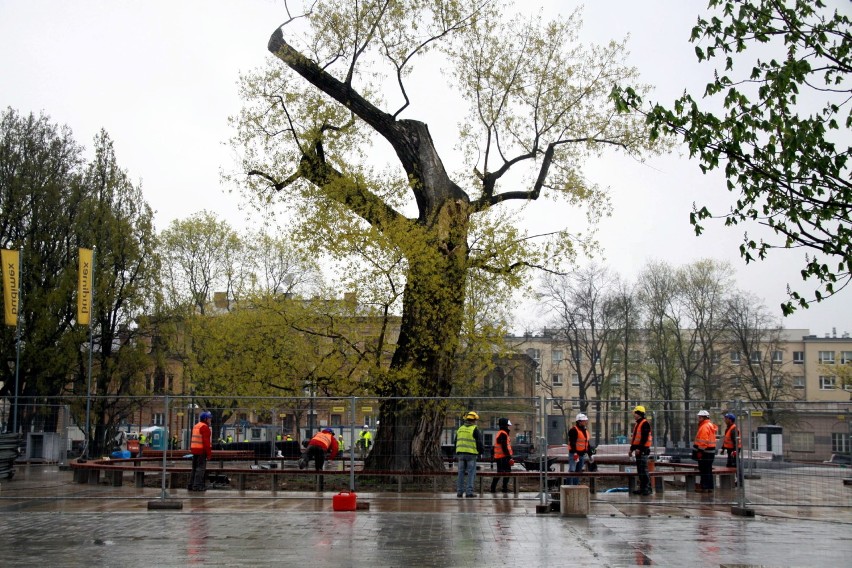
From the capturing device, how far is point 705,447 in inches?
800

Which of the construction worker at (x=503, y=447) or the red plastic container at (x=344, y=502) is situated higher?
the construction worker at (x=503, y=447)

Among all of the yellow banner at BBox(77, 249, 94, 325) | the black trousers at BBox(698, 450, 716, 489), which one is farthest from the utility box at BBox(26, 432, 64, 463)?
the black trousers at BBox(698, 450, 716, 489)

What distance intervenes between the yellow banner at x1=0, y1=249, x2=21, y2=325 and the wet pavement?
631 inches

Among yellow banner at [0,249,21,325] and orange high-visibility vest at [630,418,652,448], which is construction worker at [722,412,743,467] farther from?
yellow banner at [0,249,21,325]

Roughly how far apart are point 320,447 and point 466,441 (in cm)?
439

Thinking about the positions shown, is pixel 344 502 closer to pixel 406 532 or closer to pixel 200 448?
pixel 406 532

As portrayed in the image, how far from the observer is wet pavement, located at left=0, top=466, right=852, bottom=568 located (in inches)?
456

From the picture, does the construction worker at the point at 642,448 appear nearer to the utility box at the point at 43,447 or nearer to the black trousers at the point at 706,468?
the black trousers at the point at 706,468

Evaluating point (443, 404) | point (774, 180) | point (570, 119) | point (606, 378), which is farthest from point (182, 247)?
point (774, 180)

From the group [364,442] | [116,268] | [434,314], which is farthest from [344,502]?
[116,268]

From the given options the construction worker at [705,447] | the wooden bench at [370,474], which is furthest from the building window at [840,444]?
the wooden bench at [370,474]

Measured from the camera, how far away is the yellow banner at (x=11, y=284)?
3422 cm

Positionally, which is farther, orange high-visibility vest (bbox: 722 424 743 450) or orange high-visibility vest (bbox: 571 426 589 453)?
orange high-visibility vest (bbox: 722 424 743 450)

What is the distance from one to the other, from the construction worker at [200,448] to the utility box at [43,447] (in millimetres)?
9504
